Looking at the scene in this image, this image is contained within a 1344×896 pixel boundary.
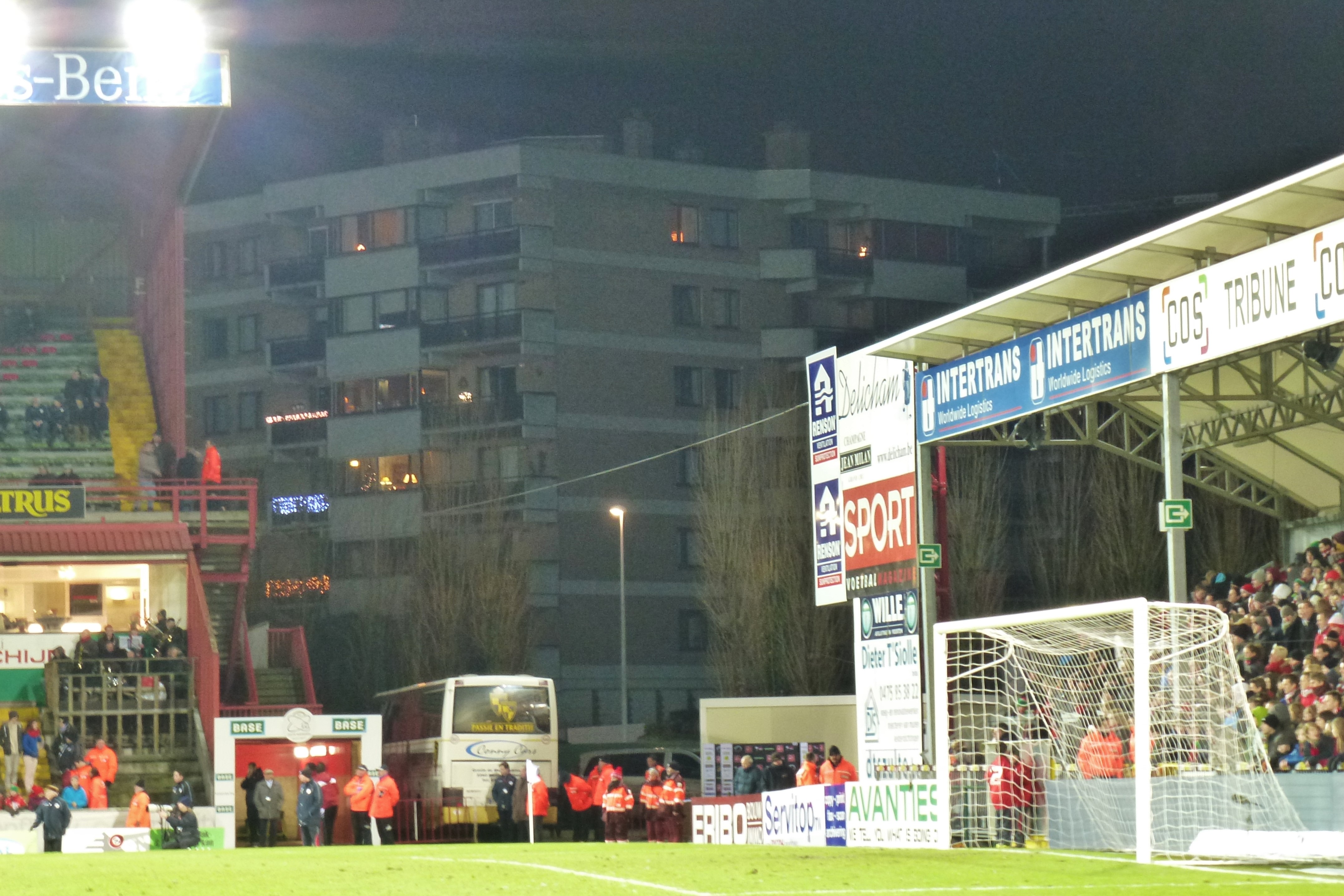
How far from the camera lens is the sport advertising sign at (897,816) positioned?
18.8 metres

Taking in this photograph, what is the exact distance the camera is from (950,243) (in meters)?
70.4

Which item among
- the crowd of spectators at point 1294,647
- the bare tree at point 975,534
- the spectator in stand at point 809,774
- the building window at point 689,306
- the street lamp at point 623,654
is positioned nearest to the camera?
the crowd of spectators at point 1294,647

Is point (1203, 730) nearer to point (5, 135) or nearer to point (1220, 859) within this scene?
point (1220, 859)

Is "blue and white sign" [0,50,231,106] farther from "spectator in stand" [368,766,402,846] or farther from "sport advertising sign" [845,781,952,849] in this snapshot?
"sport advertising sign" [845,781,952,849]

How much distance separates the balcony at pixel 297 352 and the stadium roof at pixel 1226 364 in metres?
41.2

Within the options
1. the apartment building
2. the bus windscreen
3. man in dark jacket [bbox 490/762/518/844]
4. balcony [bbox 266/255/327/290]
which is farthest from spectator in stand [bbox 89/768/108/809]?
balcony [bbox 266/255/327/290]

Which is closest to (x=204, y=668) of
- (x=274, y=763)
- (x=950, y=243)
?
(x=274, y=763)

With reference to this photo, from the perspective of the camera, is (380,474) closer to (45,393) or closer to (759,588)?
(759,588)

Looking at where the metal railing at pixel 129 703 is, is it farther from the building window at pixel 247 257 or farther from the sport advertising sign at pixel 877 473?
the building window at pixel 247 257

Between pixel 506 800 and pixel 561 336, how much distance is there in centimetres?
3152

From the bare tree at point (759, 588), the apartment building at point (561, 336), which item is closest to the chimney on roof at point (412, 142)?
the apartment building at point (561, 336)

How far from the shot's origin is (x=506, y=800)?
33.3 meters

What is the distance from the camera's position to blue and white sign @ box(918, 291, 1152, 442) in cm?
1941

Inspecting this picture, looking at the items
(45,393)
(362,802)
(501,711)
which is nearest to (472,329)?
(45,393)
